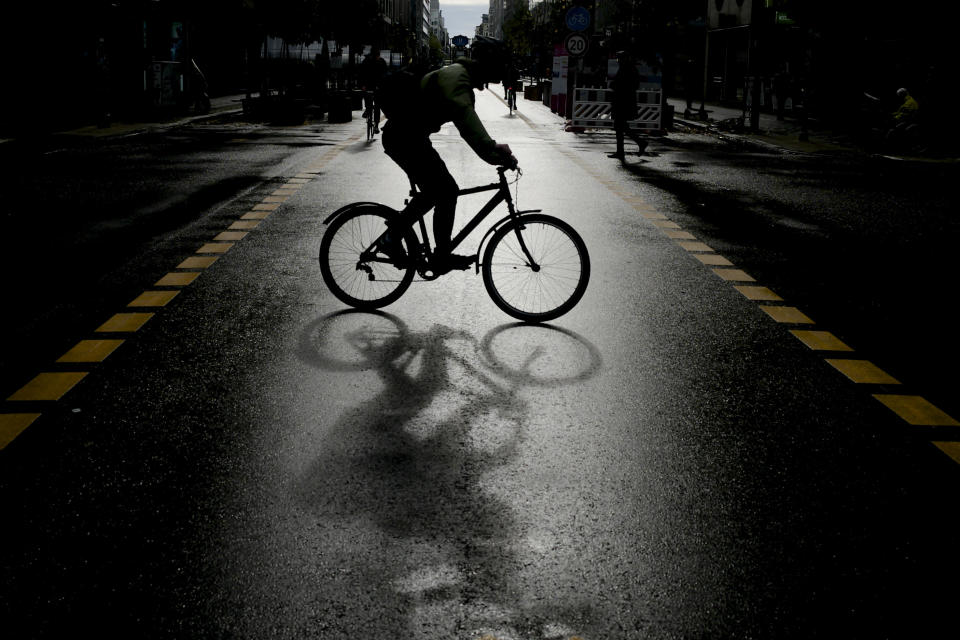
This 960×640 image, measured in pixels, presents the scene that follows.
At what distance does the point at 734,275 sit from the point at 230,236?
15.7 feet

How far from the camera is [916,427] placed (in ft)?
17.0

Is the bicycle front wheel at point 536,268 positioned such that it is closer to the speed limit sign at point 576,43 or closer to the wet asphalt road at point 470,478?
the wet asphalt road at point 470,478

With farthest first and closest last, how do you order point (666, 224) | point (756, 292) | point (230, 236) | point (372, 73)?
1. point (372, 73)
2. point (666, 224)
3. point (230, 236)
4. point (756, 292)

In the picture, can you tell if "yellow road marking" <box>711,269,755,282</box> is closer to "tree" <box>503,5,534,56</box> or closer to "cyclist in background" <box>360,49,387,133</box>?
"cyclist in background" <box>360,49,387,133</box>

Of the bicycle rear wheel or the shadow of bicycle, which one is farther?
the bicycle rear wheel

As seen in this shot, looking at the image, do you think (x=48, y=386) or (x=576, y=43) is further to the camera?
(x=576, y=43)

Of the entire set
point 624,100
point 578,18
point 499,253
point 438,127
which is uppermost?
point 578,18

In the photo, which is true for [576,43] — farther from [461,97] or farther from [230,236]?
[461,97]

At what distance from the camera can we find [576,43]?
34500 millimetres

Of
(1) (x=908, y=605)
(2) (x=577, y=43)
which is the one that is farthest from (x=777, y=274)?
(2) (x=577, y=43)

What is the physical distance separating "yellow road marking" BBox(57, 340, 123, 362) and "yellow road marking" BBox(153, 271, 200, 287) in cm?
180

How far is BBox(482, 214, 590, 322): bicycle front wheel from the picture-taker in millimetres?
7211

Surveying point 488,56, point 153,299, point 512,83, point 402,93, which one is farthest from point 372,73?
point 488,56

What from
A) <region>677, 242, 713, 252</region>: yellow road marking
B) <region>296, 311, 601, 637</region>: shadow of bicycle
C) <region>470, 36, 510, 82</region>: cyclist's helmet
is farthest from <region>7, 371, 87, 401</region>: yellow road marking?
→ <region>677, 242, 713, 252</region>: yellow road marking
